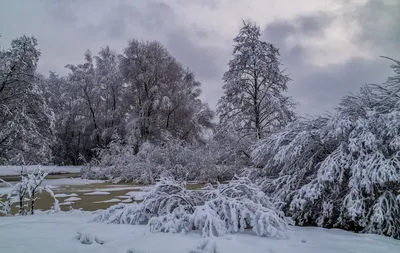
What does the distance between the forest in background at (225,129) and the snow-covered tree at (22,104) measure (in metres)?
0.05

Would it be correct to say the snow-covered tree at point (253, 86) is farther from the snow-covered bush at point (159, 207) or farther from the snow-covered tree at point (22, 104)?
the snow-covered tree at point (22, 104)

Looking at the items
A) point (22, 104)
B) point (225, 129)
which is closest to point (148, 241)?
point (225, 129)

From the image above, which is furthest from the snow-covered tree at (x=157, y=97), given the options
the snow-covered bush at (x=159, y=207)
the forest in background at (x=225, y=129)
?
the snow-covered bush at (x=159, y=207)

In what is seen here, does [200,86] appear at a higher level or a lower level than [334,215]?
higher

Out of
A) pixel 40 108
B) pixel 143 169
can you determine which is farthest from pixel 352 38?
pixel 40 108

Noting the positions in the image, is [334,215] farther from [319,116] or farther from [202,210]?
[202,210]

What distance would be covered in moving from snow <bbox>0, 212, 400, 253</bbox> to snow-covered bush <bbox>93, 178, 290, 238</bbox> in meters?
0.14

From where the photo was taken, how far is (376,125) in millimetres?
4074

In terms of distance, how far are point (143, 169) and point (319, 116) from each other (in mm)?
8940

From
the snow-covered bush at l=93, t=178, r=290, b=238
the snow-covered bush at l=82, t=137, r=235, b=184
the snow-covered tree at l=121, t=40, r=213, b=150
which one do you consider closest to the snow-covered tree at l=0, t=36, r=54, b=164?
the snow-covered bush at l=82, t=137, r=235, b=184

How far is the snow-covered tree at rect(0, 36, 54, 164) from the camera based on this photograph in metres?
12.2

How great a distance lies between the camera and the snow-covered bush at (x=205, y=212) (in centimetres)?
308

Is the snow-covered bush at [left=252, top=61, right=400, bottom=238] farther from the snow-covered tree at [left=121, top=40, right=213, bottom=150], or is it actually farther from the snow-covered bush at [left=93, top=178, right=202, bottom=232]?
the snow-covered tree at [left=121, top=40, right=213, bottom=150]

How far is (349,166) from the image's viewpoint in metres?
3.95
